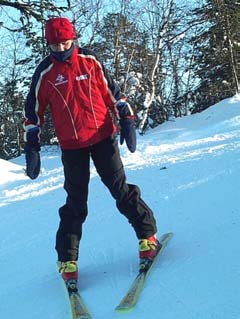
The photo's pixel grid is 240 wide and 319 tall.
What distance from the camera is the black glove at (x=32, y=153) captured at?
373 cm

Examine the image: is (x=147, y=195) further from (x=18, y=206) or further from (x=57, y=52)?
(x=57, y=52)

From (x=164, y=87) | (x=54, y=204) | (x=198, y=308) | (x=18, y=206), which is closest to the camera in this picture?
(x=198, y=308)

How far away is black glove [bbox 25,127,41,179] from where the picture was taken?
3734 mm

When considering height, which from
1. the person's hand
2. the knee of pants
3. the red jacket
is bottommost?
the knee of pants

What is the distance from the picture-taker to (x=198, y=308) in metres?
2.80

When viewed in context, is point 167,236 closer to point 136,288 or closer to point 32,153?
point 136,288

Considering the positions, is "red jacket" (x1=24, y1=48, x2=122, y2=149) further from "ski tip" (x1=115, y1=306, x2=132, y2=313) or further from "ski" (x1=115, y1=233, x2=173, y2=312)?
"ski tip" (x1=115, y1=306, x2=132, y2=313)

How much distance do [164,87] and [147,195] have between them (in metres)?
25.5

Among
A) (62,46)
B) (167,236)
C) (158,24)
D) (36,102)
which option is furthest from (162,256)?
(158,24)

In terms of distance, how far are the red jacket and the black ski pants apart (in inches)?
3.8

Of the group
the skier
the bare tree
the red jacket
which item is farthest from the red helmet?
the bare tree

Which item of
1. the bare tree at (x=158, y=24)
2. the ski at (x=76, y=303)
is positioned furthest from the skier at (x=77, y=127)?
the bare tree at (x=158, y=24)

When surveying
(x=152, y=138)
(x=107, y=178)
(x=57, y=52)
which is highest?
(x=57, y=52)

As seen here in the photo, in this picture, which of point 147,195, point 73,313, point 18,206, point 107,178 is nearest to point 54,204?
point 18,206
